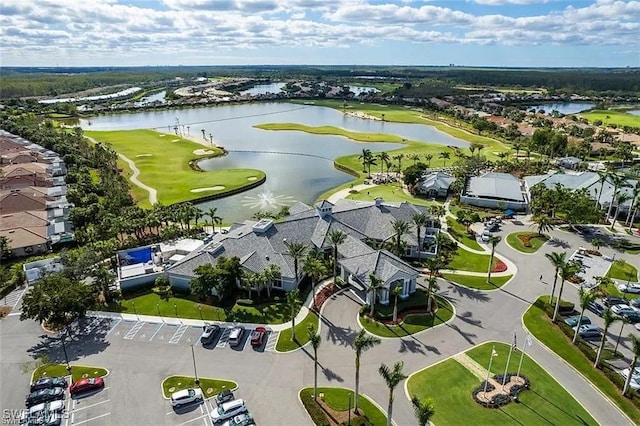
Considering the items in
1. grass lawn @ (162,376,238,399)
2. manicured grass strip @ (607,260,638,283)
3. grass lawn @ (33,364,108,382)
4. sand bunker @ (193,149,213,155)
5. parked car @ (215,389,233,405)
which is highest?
manicured grass strip @ (607,260,638,283)

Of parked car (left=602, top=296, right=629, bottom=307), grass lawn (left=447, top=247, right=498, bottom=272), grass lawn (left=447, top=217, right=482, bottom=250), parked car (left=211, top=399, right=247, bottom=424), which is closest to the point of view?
parked car (left=211, top=399, right=247, bottom=424)

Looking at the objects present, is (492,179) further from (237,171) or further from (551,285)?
(237,171)

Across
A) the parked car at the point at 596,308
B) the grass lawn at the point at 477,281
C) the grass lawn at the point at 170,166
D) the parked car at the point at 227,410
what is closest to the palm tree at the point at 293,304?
the parked car at the point at 227,410

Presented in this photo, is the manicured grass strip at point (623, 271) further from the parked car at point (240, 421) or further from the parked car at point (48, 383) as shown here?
the parked car at point (48, 383)

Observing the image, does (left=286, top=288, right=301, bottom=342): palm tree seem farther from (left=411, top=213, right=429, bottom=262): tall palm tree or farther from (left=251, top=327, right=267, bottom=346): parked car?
(left=411, top=213, right=429, bottom=262): tall palm tree

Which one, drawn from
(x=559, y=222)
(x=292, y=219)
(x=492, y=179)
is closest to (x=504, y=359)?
(x=292, y=219)

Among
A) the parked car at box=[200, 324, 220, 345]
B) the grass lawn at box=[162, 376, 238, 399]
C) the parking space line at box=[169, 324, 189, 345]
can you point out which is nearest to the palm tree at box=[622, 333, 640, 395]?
the grass lawn at box=[162, 376, 238, 399]
